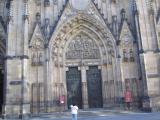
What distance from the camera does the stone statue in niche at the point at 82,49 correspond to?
20.2 m

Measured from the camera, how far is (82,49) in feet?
67.1

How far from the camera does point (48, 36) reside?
19.6 m

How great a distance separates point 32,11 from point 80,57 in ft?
15.6

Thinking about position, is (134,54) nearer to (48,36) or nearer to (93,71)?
(93,71)

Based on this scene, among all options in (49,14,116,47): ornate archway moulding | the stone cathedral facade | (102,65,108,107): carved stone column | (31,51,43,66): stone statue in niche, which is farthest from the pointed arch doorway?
(31,51,43,66): stone statue in niche

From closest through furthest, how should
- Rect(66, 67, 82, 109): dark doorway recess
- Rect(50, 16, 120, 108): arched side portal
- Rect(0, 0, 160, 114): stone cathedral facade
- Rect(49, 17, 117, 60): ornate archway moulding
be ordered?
Rect(0, 0, 160, 114): stone cathedral facade → Rect(50, 16, 120, 108): arched side portal → Rect(66, 67, 82, 109): dark doorway recess → Rect(49, 17, 117, 60): ornate archway moulding

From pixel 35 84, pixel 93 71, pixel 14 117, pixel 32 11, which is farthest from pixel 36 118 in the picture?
pixel 32 11

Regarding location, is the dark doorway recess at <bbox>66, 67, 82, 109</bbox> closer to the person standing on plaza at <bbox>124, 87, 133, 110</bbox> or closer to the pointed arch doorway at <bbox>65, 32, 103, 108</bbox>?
the pointed arch doorway at <bbox>65, 32, 103, 108</bbox>

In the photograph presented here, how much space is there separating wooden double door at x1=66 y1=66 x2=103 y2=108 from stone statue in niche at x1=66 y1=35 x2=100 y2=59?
883mm

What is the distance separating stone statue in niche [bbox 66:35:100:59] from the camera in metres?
20.2

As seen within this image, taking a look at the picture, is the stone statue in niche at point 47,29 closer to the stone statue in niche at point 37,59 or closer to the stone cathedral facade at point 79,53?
the stone cathedral facade at point 79,53

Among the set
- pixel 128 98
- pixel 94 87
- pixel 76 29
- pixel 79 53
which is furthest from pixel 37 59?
pixel 128 98

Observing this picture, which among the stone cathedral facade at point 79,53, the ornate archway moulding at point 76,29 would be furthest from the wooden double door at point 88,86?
the ornate archway moulding at point 76,29

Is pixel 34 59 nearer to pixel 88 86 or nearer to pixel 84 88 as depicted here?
pixel 84 88
